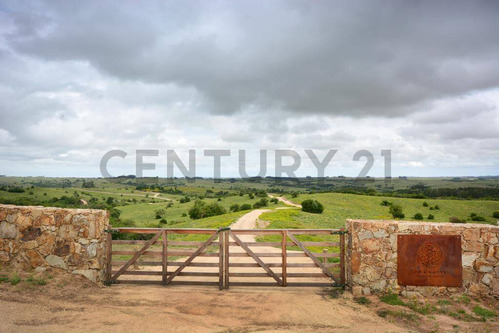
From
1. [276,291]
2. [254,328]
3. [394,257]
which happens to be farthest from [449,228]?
[254,328]

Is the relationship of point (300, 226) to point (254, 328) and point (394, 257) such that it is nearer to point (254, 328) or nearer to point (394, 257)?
point (394, 257)

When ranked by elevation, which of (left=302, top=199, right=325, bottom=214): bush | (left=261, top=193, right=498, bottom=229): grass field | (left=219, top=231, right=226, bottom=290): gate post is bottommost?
(left=261, top=193, right=498, bottom=229): grass field

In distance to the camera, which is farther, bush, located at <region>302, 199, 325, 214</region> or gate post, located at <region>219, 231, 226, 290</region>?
→ bush, located at <region>302, 199, 325, 214</region>

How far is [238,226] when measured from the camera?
86.0 feet

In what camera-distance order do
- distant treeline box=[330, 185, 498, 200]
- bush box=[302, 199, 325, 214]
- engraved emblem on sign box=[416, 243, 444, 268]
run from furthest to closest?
distant treeline box=[330, 185, 498, 200] → bush box=[302, 199, 325, 214] → engraved emblem on sign box=[416, 243, 444, 268]

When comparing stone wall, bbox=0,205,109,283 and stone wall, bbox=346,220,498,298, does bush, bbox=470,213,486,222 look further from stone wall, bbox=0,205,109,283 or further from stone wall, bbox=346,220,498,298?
stone wall, bbox=0,205,109,283

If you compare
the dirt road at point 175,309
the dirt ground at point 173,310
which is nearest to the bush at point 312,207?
the dirt road at point 175,309

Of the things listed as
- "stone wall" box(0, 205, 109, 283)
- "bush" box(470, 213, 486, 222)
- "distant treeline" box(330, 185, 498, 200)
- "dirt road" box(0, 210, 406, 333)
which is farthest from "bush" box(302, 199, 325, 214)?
"distant treeline" box(330, 185, 498, 200)

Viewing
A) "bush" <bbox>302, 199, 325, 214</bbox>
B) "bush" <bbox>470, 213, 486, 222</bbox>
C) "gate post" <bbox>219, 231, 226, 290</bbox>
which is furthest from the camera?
"bush" <bbox>470, 213, 486, 222</bbox>

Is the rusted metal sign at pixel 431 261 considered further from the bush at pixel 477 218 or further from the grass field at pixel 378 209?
the bush at pixel 477 218

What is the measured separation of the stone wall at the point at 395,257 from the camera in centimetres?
1045

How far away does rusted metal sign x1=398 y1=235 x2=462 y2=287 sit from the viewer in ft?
34.2

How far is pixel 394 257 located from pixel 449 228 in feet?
6.39

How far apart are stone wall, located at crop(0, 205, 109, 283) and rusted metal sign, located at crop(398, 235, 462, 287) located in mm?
9977
